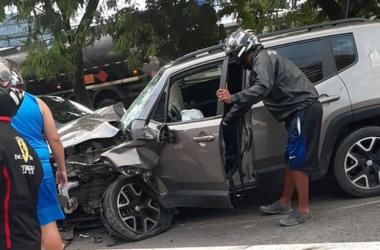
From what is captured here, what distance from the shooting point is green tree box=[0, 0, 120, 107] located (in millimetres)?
10344

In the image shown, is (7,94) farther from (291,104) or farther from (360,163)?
(360,163)

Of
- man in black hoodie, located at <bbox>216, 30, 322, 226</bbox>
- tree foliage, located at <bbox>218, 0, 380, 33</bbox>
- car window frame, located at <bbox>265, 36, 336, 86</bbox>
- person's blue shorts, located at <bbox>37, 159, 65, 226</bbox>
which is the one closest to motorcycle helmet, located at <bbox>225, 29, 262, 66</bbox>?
man in black hoodie, located at <bbox>216, 30, 322, 226</bbox>

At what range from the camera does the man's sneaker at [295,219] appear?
541 centimetres

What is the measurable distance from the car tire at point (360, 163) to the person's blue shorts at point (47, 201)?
9.44 feet

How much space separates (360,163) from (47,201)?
10.4ft

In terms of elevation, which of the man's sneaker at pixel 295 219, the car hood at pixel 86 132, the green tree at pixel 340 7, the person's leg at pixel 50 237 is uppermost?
the green tree at pixel 340 7

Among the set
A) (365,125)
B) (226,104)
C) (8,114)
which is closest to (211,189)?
(226,104)

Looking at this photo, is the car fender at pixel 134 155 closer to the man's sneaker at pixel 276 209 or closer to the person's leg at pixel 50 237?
the man's sneaker at pixel 276 209

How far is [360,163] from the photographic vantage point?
5.83 meters

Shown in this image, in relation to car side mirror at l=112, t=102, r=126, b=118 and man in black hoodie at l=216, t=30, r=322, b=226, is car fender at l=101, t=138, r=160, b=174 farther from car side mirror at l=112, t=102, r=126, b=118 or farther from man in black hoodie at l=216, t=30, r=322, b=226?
car side mirror at l=112, t=102, r=126, b=118

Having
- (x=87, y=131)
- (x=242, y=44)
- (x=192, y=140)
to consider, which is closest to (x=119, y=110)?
(x=87, y=131)

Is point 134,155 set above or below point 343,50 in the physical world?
below

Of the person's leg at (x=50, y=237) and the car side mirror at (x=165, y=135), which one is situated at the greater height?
the car side mirror at (x=165, y=135)

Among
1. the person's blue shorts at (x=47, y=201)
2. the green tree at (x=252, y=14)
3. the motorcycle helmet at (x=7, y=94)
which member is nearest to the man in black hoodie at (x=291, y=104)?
the person's blue shorts at (x=47, y=201)
